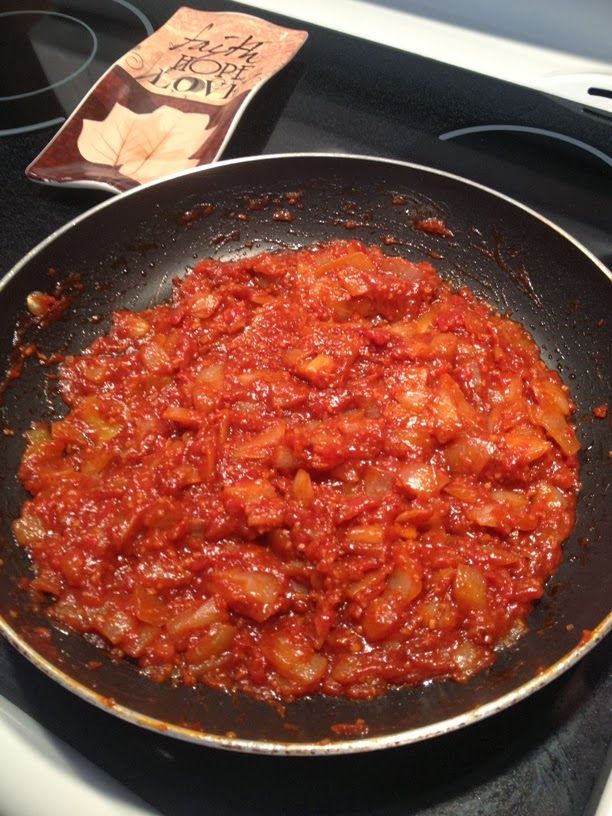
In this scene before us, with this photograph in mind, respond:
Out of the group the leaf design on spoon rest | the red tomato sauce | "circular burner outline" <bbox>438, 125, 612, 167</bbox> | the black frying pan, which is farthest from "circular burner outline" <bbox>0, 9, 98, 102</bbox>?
"circular burner outline" <bbox>438, 125, 612, 167</bbox>

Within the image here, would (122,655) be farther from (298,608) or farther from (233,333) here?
(233,333)

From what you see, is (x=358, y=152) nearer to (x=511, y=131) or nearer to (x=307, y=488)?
(x=511, y=131)

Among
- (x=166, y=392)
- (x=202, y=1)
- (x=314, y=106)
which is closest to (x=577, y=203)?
(x=314, y=106)

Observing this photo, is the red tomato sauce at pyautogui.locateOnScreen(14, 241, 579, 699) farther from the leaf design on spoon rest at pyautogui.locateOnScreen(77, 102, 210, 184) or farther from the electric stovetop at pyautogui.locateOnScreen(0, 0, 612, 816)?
the leaf design on spoon rest at pyautogui.locateOnScreen(77, 102, 210, 184)

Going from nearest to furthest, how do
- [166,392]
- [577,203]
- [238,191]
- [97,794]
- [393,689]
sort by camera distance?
[97,794], [393,689], [166,392], [238,191], [577,203]

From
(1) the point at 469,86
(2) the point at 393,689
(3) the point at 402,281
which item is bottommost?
(2) the point at 393,689

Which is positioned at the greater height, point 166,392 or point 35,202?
point 35,202
